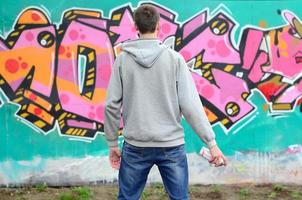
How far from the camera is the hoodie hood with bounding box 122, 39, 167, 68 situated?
3387 millimetres

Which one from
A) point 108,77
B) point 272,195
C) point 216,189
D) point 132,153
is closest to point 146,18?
point 132,153

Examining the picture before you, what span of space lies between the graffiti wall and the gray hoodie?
7.77 ft

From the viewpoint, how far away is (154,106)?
11.2ft

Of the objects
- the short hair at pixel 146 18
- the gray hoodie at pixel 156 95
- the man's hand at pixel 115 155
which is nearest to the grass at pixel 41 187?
the man's hand at pixel 115 155

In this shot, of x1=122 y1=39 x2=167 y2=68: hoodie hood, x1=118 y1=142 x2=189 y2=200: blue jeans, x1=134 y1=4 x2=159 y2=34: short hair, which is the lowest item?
x1=118 y1=142 x2=189 y2=200: blue jeans

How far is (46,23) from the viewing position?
5.75m

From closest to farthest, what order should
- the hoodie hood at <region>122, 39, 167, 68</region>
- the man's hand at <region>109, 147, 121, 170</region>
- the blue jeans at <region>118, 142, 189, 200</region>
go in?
the hoodie hood at <region>122, 39, 167, 68</region> → the blue jeans at <region>118, 142, 189, 200</region> → the man's hand at <region>109, 147, 121, 170</region>

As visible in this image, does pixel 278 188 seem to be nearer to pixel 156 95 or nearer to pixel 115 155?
pixel 115 155

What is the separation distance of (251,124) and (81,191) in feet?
6.60

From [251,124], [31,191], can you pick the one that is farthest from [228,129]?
[31,191]

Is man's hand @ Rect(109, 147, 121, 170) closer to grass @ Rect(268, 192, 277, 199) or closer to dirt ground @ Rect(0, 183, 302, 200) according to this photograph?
dirt ground @ Rect(0, 183, 302, 200)

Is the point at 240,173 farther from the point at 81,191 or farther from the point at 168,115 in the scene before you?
the point at 168,115

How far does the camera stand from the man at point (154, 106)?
11.2 feet

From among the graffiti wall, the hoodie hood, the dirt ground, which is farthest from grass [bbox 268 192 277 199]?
the hoodie hood
